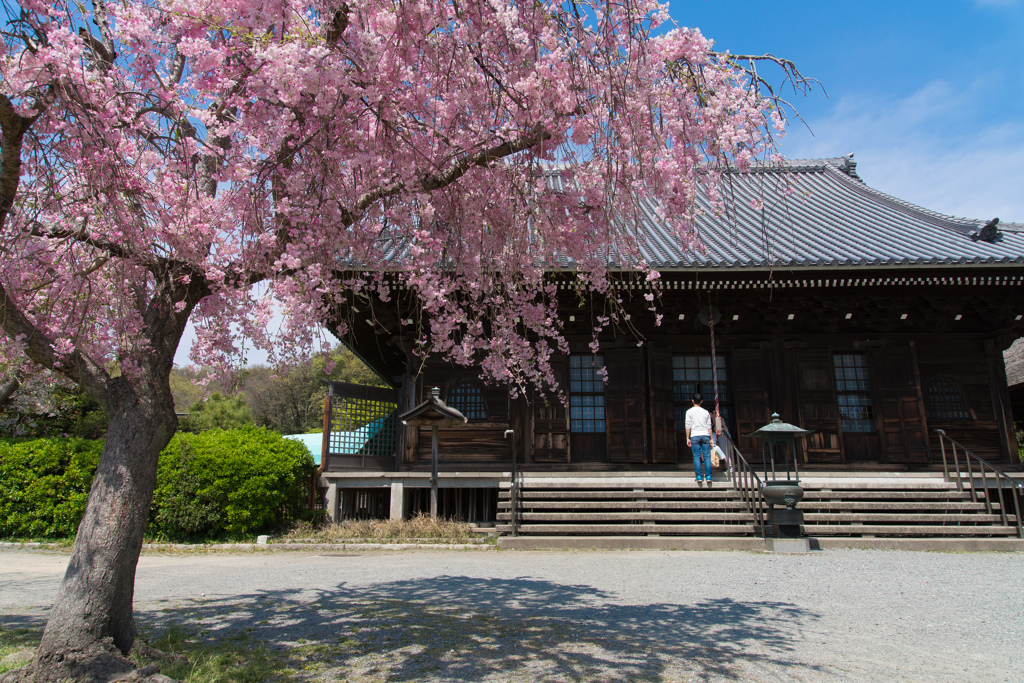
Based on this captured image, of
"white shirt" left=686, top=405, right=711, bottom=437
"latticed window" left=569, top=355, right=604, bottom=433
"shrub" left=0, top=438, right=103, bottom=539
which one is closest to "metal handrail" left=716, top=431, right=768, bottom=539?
"white shirt" left=686, top=405, right=711, bottom=437

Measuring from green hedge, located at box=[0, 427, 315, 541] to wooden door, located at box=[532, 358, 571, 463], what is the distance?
466 centimetres

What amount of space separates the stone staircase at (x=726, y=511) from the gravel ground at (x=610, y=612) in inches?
34.2

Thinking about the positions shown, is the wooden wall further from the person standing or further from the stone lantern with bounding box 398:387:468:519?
the stone lantern with bounding box 398:387:468:519

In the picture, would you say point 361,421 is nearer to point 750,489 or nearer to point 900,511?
point 750,489

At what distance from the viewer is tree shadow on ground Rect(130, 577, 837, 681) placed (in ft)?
10.6

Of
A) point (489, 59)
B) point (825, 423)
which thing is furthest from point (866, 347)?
point (489, 59)

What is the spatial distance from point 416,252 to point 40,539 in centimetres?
1012

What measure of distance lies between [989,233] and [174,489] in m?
15.5

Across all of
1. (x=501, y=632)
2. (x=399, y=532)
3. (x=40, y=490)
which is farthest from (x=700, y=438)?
(x=40, y=490)

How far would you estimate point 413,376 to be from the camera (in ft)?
37.7

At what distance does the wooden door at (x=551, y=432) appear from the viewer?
443 inches

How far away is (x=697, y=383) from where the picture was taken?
12172 mm

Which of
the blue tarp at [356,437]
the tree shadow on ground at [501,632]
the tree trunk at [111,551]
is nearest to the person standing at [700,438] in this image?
the tree shadow on ground at [501,632]

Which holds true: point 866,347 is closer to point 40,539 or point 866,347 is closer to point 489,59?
point 489,59
